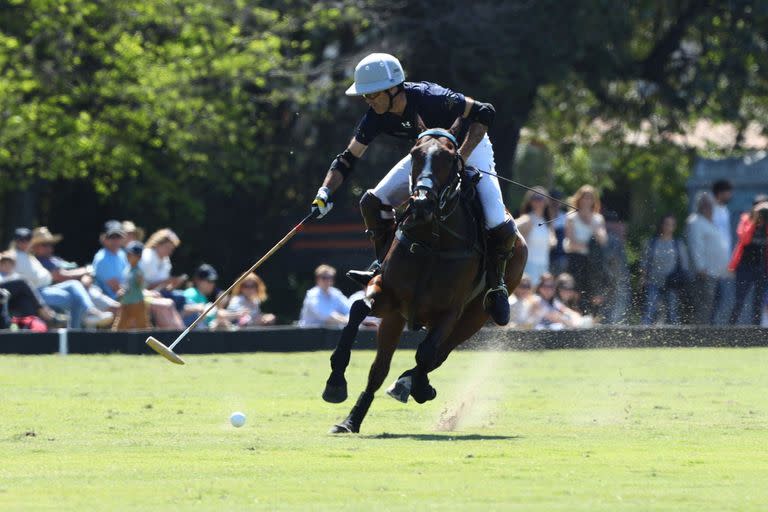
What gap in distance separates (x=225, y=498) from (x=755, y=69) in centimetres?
2273

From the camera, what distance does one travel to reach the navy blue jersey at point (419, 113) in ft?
34.3

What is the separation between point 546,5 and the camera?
25125mm

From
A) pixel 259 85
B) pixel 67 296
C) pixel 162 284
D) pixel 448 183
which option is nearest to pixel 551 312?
pixel 162 284

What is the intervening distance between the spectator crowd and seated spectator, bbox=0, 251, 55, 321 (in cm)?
1

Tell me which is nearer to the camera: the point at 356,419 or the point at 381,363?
the point at 356,419

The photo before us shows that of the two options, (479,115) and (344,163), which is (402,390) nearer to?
(344,163)

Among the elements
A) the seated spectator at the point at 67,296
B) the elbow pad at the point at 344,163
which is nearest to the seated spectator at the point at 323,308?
the seated spectator at the point at 67,296

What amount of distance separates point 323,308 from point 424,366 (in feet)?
Answer: 30.7

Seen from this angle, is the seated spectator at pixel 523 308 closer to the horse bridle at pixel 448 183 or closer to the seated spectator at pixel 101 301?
the seated spectator at pixel 101 301

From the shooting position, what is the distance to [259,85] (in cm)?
2381

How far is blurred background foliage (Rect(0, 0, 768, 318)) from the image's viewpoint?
2325 centimetres

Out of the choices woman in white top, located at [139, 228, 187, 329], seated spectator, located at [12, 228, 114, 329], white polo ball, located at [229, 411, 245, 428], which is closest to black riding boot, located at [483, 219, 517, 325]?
white polo ball, located at [229, 411, 245, 428]

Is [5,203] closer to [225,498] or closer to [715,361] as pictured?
[715,361]

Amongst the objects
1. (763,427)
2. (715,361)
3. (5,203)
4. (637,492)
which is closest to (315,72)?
(5,203)
